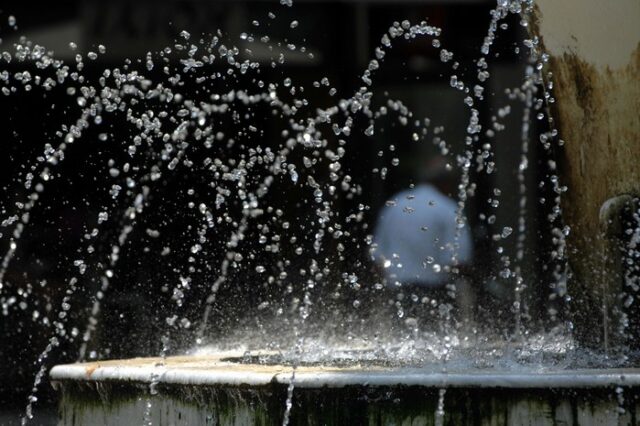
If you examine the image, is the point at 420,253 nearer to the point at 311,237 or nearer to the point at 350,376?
the point at 311,237

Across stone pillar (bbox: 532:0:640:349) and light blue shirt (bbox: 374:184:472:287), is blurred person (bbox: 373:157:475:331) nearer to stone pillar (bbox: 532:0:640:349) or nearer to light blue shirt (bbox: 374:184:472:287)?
light blue shirt (bbox: 374:184:472:287)

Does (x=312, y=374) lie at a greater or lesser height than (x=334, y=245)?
lesser

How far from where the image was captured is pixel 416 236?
5.82m

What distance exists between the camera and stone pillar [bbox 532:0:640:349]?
324 centimetres

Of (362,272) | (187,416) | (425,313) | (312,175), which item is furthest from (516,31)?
(187,416)

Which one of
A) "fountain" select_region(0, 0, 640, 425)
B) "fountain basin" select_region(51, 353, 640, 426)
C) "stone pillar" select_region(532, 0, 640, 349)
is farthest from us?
"stone pillar" select_region(532, 0, 640, 349)

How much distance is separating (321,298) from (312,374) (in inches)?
115

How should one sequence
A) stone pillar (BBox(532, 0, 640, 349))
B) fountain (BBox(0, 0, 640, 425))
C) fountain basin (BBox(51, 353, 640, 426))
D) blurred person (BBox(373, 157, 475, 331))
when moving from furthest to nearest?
blurred person (BBox(373, 157, 475, 331)) → stone pillar (BBox(532, 0, 640, 349)) → fountain (BBox(0, 0, 640, 425)) → fountain basin (BBox(51, 353, 640, 426))

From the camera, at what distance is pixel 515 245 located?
7.13 metres

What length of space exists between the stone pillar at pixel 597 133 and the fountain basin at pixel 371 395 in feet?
2.33

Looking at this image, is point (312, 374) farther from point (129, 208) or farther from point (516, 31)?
point (516, 31)

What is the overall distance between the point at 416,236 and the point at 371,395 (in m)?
3.38

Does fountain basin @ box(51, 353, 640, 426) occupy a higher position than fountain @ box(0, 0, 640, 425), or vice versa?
fountain @ box(0, 0, 640, 425)

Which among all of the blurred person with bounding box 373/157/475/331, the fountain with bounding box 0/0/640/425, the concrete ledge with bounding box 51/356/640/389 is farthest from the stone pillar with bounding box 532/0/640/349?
the blurred person with bounding box 373/157/475/331
